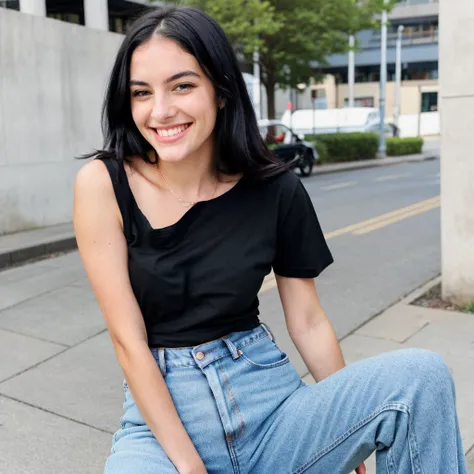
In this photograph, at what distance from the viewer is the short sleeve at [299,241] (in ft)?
6.12

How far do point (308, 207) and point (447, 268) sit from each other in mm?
3448

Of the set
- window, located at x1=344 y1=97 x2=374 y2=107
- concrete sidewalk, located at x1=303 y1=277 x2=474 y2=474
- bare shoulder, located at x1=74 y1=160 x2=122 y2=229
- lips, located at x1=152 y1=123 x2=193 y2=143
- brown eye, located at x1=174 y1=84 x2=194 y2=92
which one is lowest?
concrete sidewalk, located at x1=303 y1=277 x2=474 y2=474

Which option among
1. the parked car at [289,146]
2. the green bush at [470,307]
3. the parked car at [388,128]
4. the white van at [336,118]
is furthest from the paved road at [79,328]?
the white van at [336,118]

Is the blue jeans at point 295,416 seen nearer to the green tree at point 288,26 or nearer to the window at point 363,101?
the green tree at point 288,26

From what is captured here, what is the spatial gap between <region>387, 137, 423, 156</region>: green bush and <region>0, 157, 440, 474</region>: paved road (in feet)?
57.3

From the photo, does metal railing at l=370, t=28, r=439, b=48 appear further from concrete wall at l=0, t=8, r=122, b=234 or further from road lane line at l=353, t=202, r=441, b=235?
concrete wall at l=0, t=8, r=122, b=234

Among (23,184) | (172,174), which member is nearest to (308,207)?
(172,174)

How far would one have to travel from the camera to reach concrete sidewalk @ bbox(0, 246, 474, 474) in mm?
3033

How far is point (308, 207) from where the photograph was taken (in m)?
1.90

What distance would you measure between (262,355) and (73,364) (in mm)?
2588

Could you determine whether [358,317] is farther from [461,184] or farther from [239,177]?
[239,177]

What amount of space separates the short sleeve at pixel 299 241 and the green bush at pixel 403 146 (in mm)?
25645

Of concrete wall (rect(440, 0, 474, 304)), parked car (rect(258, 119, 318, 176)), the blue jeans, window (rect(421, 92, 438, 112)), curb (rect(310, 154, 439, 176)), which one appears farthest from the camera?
window (rect(421, 92, 438, 112))

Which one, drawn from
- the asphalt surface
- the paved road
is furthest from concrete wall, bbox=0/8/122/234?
the asphalt surface
